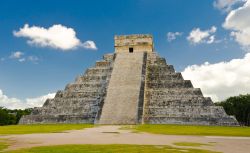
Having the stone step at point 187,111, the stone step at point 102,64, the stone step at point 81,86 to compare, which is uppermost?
the stone step at point 102,64

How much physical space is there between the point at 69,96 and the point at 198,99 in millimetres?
11556

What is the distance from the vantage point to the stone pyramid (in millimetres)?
27266

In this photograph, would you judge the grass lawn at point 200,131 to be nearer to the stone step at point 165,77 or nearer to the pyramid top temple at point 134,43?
the stone step at point 165,77

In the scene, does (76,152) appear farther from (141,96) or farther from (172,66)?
(172,66)

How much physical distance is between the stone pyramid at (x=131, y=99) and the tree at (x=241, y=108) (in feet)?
70.8

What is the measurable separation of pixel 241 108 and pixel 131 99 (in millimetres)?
27194

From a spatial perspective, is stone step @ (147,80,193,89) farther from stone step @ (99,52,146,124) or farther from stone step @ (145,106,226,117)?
stone step @ (145,106,226,117)

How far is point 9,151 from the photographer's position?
9625 millimetres

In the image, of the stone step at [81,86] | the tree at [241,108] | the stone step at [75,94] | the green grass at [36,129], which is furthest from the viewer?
the tree at [241,108]

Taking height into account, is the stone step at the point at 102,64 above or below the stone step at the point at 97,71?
above

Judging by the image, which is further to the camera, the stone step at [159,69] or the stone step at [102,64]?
the stone step at [102,64]

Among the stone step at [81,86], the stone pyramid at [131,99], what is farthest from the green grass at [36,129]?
the stone step at [81,86]

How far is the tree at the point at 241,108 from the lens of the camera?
49.7m

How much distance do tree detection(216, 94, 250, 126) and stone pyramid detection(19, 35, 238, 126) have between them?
2158 centimetres
